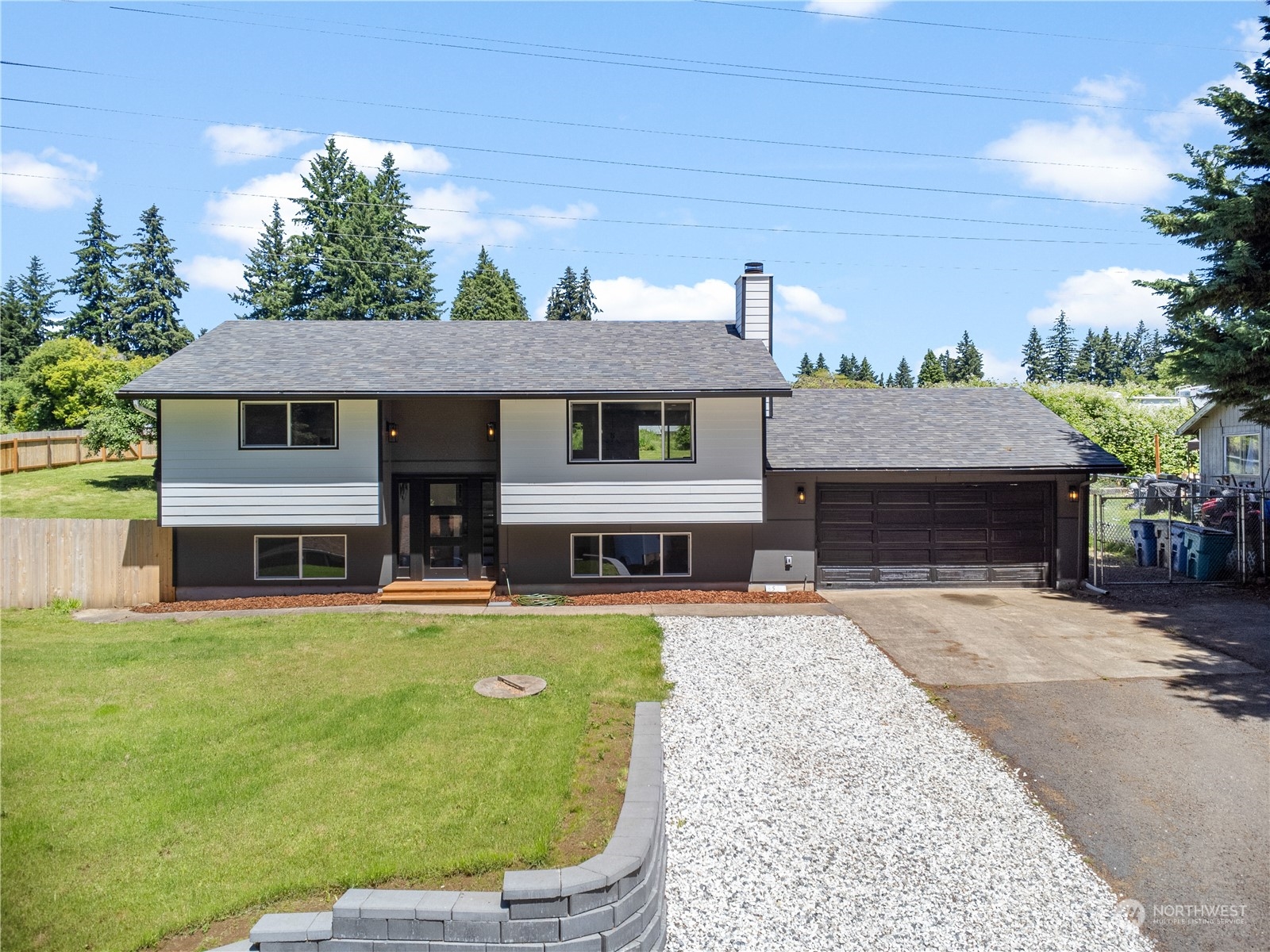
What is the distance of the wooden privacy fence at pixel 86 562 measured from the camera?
13586mm

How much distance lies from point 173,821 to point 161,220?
195 ft

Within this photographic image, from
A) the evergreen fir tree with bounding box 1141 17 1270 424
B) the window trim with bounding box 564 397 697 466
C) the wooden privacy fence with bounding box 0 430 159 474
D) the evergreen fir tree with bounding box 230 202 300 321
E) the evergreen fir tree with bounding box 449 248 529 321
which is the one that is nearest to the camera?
the evergreen fir tree with bounding box 1141 17 1270 424

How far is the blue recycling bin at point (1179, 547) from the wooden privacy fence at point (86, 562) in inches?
795

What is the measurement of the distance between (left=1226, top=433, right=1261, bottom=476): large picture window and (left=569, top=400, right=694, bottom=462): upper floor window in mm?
15244

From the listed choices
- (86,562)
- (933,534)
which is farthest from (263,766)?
(933,534)

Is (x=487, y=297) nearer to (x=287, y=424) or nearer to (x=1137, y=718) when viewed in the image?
(x=287, y=424)

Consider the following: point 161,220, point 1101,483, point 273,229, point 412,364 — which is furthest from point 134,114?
point 161,220

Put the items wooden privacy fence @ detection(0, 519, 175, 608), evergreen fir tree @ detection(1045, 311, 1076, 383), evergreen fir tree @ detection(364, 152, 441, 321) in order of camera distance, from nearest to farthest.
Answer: wooden privacy fence @ detection(0, 519, 175, 608)
evergreen fir tree @ detection(364, 152, 441, 321)
evergreen fir tree @ detection(1045, 311, 1076, 383)

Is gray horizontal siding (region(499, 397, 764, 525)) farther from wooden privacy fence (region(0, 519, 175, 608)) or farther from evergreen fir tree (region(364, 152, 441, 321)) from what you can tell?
evergreen fir tree (region(364, 152, 441, 321))

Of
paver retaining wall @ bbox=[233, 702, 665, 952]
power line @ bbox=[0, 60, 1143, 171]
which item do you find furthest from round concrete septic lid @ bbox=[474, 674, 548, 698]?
power line @ bbox=[0, 60, 1143, 171]

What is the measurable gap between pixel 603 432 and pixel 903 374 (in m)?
87.0

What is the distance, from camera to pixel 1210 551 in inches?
594

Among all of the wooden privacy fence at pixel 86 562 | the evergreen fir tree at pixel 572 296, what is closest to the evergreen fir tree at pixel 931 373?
the evergreen fir tree at pixel 572 296

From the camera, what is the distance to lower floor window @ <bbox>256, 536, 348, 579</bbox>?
572 inches
